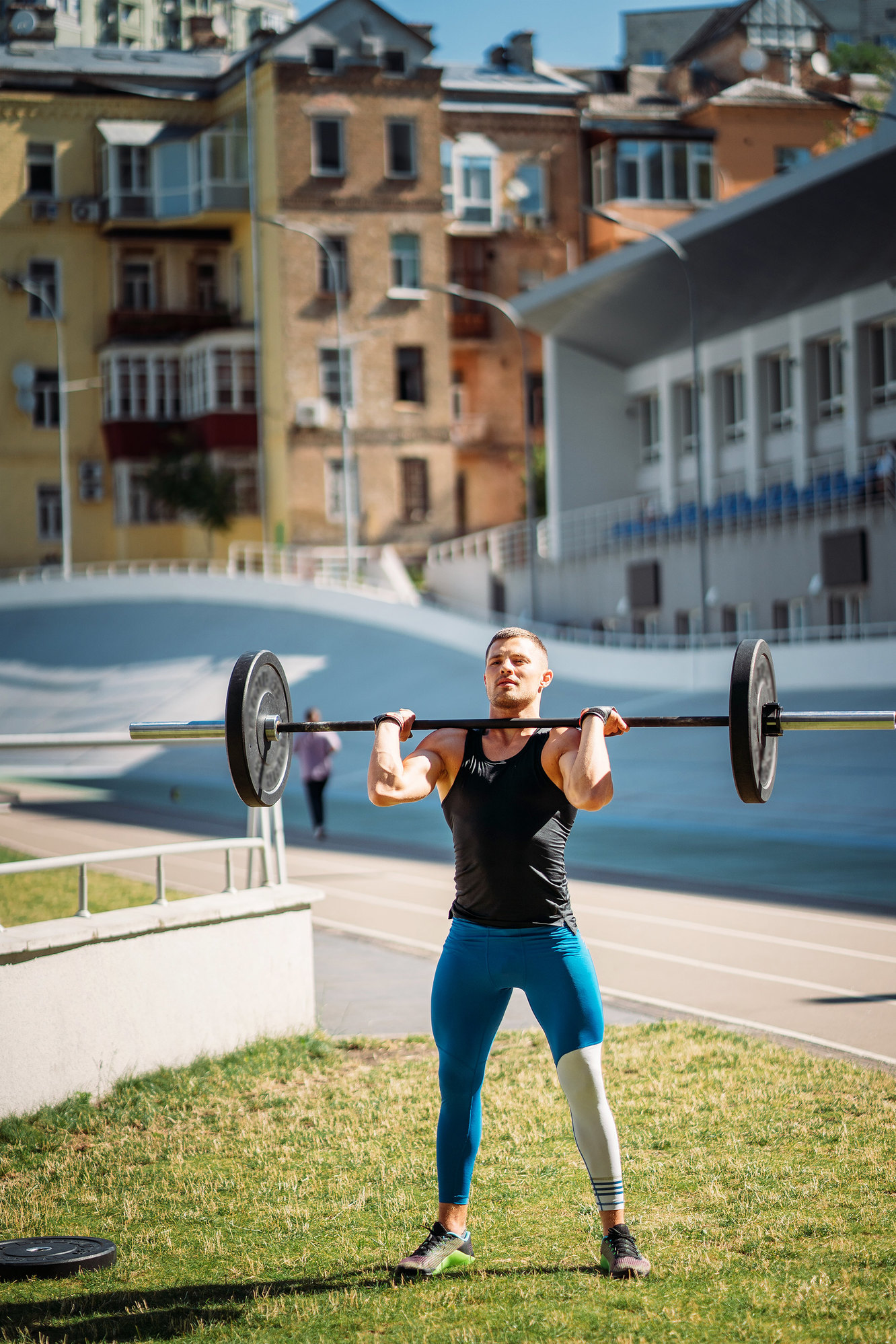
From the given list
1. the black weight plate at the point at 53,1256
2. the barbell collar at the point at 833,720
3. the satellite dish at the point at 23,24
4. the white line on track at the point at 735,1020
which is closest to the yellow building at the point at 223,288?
the satellite dish at the point at 23,24

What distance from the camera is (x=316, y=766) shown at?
2289cm

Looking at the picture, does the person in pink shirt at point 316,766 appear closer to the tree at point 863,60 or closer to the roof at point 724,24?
the tree at point 863,60

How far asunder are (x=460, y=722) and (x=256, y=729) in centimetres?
110

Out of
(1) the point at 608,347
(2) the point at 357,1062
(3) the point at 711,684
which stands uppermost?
(1) the point at 608,347

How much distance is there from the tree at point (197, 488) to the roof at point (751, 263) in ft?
43.0

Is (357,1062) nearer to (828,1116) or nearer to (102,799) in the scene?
(828,1116)

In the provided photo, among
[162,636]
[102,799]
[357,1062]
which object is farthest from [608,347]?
[357,1062]

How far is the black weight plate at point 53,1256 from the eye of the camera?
5777mm

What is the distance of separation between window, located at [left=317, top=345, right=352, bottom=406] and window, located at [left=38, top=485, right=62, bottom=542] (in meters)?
11.0

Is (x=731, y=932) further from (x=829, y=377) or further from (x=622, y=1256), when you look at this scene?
(x=829, y=377)

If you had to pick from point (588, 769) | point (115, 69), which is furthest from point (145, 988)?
point (115, 69)

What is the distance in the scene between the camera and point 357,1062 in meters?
9.15

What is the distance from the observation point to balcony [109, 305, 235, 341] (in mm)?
61812

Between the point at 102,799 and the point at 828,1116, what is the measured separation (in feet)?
81.7
